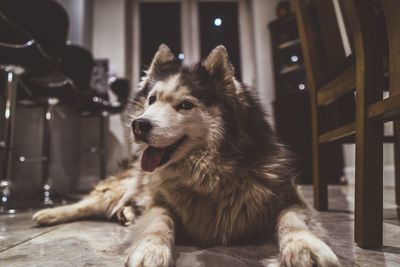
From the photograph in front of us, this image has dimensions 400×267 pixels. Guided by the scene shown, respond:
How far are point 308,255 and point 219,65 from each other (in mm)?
821

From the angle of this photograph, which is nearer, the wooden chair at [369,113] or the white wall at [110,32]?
the wooden chair at [369,113]

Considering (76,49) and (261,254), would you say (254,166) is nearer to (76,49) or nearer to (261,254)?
(261,254)

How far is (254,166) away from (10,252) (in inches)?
34.4

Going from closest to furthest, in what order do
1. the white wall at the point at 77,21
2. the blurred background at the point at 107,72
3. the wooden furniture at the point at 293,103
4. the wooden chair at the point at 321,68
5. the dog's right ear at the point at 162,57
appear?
the dog's right ear at the point at 162,57
the wooden chair at the point at 321,68
the blurred background at the point at 107,72
the wooden furniture at the point at 293,103
the white wall at the point at 77,21

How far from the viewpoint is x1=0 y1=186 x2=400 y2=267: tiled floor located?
36.1 inches

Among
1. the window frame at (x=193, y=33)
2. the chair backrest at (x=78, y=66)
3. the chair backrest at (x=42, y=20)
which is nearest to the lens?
the chair backrest at (x=42, y=20)

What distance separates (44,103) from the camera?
9.34 ft

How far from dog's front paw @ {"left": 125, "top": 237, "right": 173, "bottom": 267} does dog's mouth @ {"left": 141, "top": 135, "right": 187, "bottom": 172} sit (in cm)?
37

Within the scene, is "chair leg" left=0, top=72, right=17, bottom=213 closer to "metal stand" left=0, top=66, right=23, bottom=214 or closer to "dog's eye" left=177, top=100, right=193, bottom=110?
"metal stand" left=0, top=66, right=23, bottom=214

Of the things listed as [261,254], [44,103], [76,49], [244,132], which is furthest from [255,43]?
[261,254]

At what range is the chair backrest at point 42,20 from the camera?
197 cm

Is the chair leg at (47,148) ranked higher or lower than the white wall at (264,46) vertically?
lower

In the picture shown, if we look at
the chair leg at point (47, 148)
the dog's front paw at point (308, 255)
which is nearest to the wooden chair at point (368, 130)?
the dog's front paw at point (308, 255)

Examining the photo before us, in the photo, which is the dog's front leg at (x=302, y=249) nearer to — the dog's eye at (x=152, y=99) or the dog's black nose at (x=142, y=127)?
the dog's black nose at (x=142, y=127)
